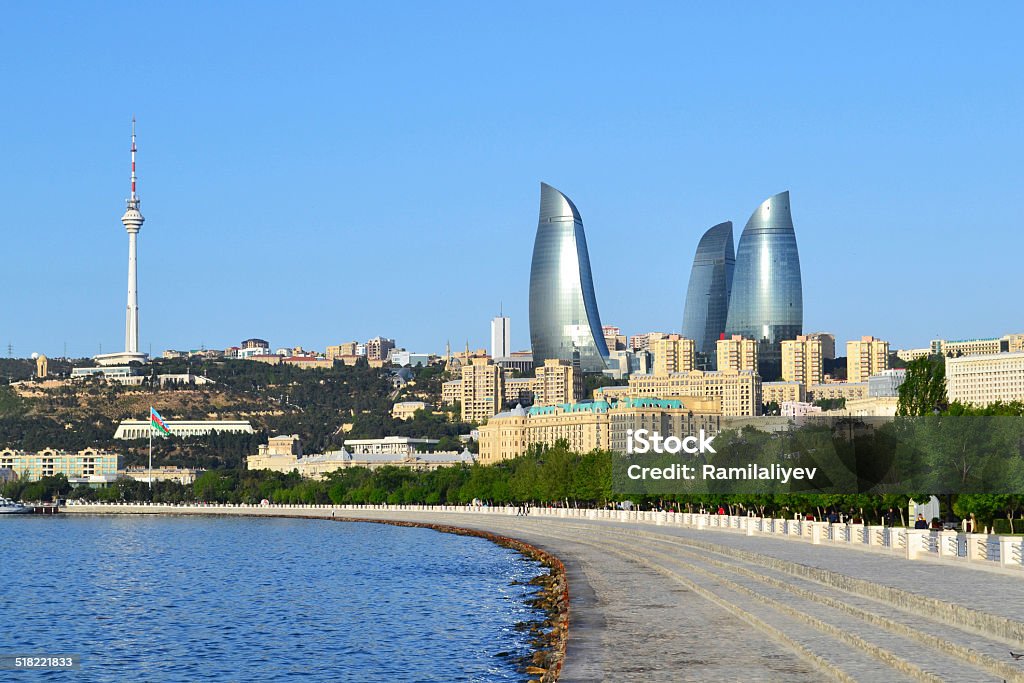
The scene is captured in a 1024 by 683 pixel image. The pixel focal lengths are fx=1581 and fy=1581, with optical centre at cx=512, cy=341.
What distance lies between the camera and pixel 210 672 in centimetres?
3219

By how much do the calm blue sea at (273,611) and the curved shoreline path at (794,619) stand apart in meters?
3.19

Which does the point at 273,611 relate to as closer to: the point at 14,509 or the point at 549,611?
the point at 549,611

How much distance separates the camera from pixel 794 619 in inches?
1157

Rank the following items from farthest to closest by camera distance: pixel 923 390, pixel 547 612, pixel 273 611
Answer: pixel 923 390, pixel 273 611, pixel 547 612

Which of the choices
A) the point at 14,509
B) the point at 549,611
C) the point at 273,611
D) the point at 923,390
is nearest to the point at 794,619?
the point at 549,611

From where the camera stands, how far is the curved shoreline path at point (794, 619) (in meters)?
23.6

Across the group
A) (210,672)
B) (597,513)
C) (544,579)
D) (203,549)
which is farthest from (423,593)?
(597,513)

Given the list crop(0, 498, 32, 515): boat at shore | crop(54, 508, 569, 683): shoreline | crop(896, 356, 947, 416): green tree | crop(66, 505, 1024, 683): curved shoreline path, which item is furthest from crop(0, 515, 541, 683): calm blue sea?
crop(0, 498, 32, 515): boat at shore

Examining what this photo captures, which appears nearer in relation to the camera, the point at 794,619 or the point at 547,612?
the point at 794,619

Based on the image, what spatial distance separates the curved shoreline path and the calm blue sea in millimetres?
3191

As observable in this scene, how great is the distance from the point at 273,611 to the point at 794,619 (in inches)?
806

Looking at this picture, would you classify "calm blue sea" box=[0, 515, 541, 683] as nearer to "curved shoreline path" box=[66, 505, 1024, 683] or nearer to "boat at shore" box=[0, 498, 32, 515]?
"curved shoreline path" box=[66, 505, 1024, 683]

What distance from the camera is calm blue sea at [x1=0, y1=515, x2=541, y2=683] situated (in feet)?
108

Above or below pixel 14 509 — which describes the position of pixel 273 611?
above
